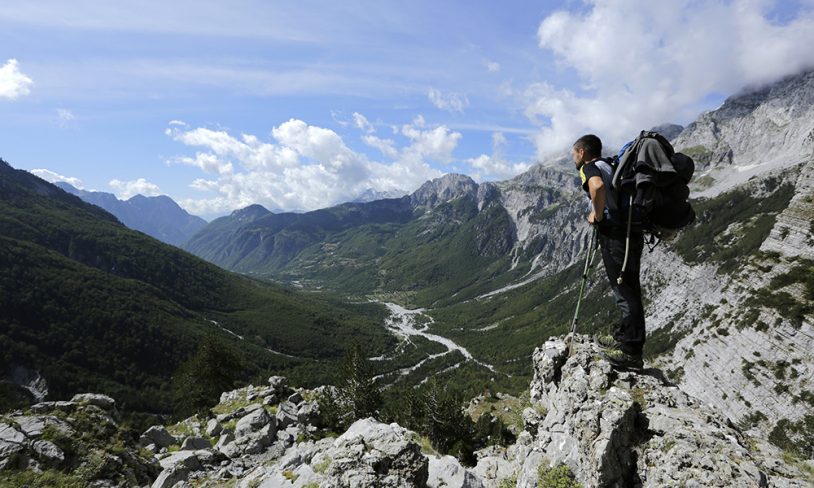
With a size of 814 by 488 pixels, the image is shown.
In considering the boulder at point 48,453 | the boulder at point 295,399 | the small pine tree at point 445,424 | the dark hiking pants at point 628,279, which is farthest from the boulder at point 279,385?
the dark hiking pants at point 628,279

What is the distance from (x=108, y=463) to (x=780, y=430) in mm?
84138

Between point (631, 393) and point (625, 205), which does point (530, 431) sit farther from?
point (625, 205)

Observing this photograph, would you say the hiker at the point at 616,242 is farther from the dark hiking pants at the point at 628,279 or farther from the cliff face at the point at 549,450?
the cliff face at the point at 549,450

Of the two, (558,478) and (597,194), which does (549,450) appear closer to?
(558,478)

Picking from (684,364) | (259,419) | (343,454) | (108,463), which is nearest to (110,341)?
(259,419)

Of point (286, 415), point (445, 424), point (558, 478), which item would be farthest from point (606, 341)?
point (445, 424)

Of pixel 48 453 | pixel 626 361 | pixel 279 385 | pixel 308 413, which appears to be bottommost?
pixel 279 385

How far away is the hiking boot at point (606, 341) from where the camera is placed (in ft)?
35.6

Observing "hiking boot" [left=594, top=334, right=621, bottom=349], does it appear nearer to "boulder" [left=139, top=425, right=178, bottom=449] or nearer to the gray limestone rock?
the gray limestone rock

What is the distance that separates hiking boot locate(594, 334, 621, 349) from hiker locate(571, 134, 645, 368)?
50 centimetres

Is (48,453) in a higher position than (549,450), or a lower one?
lower

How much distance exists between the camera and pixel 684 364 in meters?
86.1

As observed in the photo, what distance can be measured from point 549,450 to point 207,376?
5014cm

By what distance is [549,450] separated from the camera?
35.4ft
